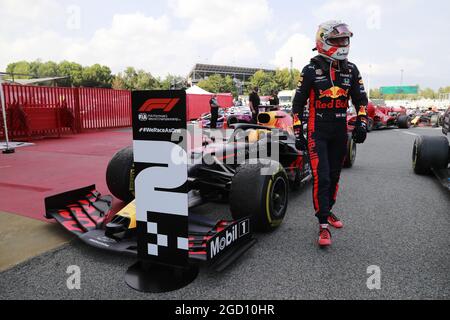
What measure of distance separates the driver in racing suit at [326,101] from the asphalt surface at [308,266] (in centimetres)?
34

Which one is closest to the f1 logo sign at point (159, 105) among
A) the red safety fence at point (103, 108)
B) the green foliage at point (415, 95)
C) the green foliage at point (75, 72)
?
the red safety fence at point (103, 108)

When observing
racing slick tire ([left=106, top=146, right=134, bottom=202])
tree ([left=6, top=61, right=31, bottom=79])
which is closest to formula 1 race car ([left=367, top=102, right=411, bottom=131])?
racing slick tire ([left=106, top=146, right=134, bottom=202])

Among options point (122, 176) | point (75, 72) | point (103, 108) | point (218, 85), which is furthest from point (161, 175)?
point (75, 72)

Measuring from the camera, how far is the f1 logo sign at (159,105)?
1988 mm

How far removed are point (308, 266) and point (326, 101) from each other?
4.44 feet

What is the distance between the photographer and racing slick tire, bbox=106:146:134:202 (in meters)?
3.56

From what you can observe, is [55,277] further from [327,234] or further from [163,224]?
[327,234]

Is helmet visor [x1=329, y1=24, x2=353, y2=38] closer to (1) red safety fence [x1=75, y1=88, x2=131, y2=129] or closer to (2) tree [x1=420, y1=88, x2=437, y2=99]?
(1) red safety fence [x1=75, y1=88, x2=131, y2=129]

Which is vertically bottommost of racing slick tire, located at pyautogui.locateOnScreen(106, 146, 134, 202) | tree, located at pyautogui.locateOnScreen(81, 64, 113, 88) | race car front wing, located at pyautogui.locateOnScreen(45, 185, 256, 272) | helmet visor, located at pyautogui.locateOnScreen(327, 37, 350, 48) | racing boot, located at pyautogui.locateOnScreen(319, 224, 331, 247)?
racing boot, located at pyautogui.locateOnScreen(319, 224, 331, 247)

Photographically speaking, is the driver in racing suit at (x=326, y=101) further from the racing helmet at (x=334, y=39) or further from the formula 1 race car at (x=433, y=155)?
the formula 1 race car at (x=433, y=155)

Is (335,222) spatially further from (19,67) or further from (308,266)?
(19,67)

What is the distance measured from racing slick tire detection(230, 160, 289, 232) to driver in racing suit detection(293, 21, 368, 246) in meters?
0.37

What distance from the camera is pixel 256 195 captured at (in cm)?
286

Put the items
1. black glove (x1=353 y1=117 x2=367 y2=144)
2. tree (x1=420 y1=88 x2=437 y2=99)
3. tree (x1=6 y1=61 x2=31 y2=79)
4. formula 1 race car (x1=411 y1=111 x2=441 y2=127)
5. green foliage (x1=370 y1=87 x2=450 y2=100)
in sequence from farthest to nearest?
1. tree (x1=420 y1=88 x2=437 y2=99)
2. green foliage (x1=370 y1=87 x2=450 y2=100)
3. tree (x1=6 y1=61 x2=31 y2=79)
4. formula 1 race car (x1=411 y1=111 x2=441 y2=127)
5. black glove (x1=353 y1=117 x2=367 y2=144)
